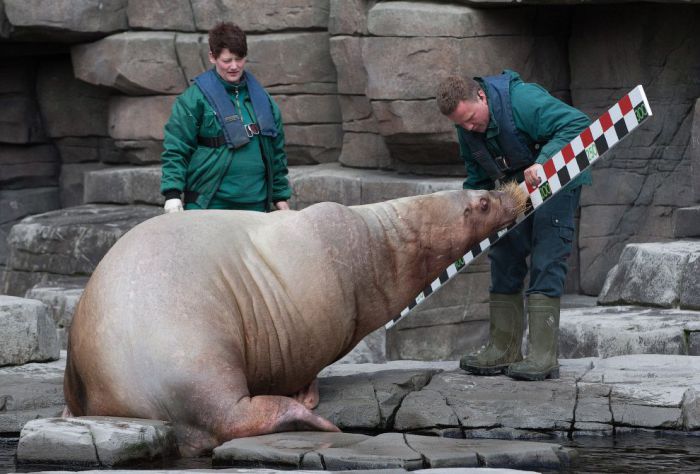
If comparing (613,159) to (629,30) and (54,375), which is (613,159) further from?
(54,375)

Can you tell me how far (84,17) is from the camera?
1149cm

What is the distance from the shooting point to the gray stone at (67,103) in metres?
12.8

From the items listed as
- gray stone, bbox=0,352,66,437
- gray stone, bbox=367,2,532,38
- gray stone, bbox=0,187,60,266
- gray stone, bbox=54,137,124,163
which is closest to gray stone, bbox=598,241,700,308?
gray stone, bbox=367,2,532,38

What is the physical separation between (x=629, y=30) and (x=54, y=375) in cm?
549

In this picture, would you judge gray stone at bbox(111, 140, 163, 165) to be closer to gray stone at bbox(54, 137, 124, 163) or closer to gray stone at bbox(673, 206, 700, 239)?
gray stone at bbox(54, 137, 124, 163)

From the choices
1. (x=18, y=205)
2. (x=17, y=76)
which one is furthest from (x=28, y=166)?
(x=17, y=76)

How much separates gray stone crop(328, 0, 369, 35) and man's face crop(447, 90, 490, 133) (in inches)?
162

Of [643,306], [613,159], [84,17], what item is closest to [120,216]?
[84,17]

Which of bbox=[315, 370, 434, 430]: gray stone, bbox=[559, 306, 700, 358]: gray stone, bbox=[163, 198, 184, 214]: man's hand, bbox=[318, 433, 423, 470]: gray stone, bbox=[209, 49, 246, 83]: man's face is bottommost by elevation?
bbox=[318, 433, 423, 470]: gray stone

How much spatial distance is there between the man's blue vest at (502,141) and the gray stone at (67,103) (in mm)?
7027

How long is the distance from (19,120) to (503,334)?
765cm

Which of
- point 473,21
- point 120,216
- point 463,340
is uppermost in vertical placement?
point 473,21

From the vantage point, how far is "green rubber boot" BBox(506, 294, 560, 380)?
627 centimetres

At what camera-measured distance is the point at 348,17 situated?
1035cm
